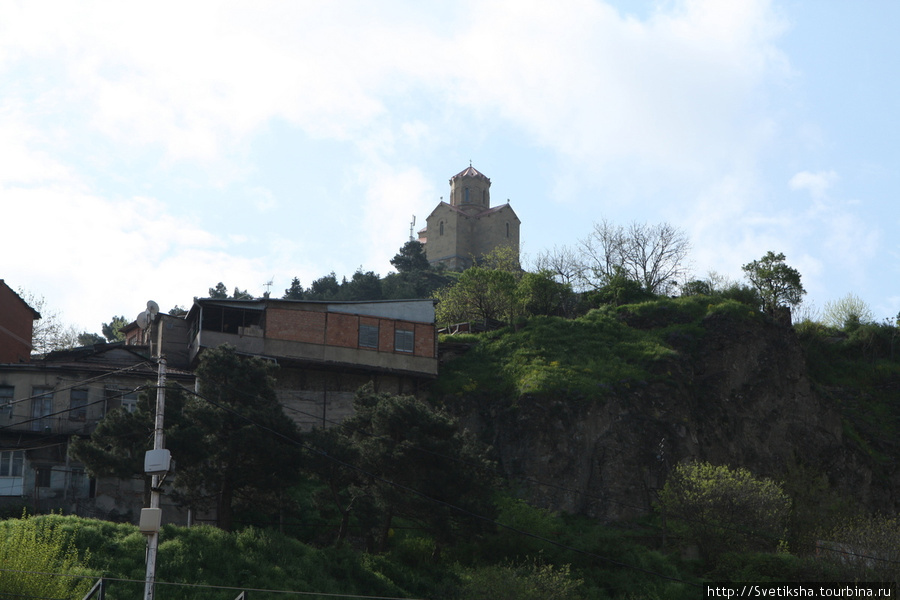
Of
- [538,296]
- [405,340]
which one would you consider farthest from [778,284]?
[405,340]

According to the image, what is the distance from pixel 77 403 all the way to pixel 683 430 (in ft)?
95.7

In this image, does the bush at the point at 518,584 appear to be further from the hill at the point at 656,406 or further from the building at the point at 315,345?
the building at the point at 315,345

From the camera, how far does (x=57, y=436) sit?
3866 cm

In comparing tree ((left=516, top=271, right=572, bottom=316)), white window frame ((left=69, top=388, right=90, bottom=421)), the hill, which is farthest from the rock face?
white window frame ((left=69, top=388, right=90, bottom=421))

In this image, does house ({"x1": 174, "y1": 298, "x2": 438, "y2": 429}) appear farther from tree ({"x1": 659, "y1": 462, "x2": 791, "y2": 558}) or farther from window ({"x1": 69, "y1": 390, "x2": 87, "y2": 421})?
tree ({"x1": 659, "y1": 462, "x2": 791, "y2": 558})

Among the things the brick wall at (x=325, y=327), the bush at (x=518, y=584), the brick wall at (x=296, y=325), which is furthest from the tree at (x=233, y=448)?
the brick wall at (x=325, y=327)

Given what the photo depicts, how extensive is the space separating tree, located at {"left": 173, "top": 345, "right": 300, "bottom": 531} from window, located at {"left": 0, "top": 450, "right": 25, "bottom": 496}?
887 cm

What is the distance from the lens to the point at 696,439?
47.1m

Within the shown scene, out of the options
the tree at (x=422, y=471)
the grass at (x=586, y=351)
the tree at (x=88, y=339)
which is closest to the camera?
the tree at (x=422, y=471)

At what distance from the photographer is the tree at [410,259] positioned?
326 feet

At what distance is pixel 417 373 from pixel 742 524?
1830 centimetres

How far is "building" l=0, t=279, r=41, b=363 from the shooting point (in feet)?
152

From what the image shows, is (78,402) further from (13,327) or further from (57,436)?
(13,327)

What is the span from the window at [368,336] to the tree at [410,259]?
167ft
